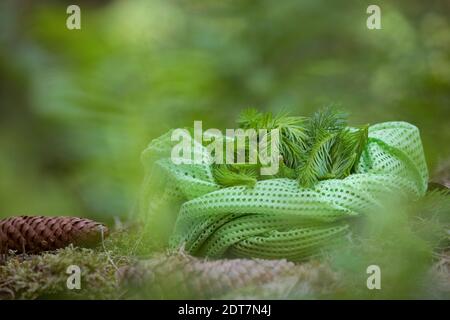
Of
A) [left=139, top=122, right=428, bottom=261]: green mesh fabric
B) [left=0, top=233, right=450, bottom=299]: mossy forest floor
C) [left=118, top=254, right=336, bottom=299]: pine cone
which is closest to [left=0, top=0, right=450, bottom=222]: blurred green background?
[left=139, top=122, right=428, bottom=261]: green mesh fabric

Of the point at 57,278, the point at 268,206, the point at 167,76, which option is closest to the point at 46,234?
the point at 57,278

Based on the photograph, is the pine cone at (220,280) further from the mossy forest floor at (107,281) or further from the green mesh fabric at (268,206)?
the green mesh fabric at (268,206)

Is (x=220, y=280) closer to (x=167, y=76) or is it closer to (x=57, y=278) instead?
(x=57, y=278)

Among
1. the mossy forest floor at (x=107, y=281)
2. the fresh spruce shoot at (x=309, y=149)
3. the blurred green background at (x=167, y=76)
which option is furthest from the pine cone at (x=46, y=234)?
the blurred green background at (x=167, y=76)

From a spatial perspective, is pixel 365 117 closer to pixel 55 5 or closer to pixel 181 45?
pixel 181 45

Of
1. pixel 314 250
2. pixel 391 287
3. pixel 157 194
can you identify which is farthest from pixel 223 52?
pixel 391 287
